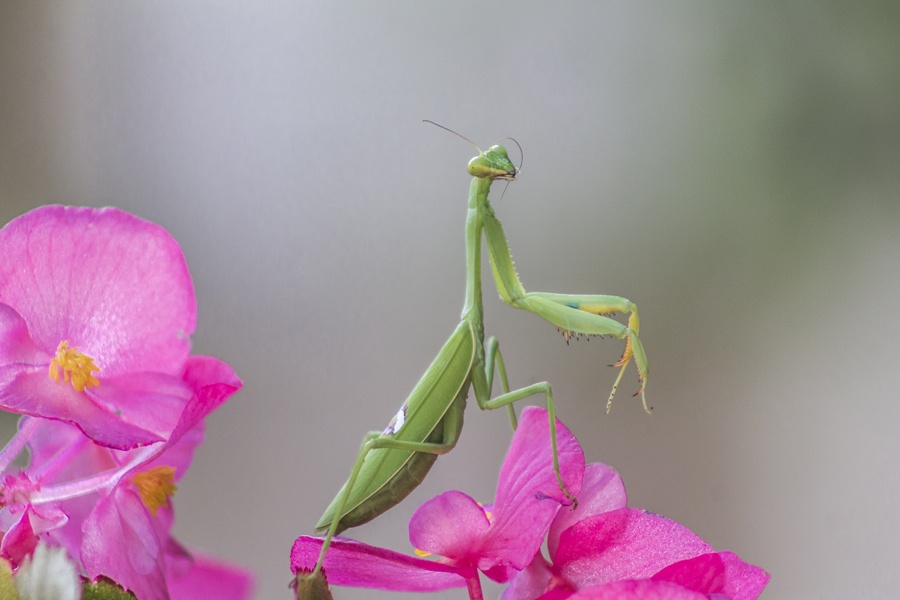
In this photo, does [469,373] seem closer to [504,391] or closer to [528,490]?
[504,391]

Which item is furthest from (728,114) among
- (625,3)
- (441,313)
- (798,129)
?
(441,313)

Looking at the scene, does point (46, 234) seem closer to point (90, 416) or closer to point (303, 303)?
point (90, 416)

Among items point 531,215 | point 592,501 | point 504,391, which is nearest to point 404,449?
point 504,391

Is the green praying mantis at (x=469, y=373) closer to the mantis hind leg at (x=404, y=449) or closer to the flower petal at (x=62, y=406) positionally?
the mantis hind leg at (x=404, y=449)

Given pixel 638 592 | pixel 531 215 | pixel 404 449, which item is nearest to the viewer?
pixel 638 592

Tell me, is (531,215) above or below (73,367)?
below
